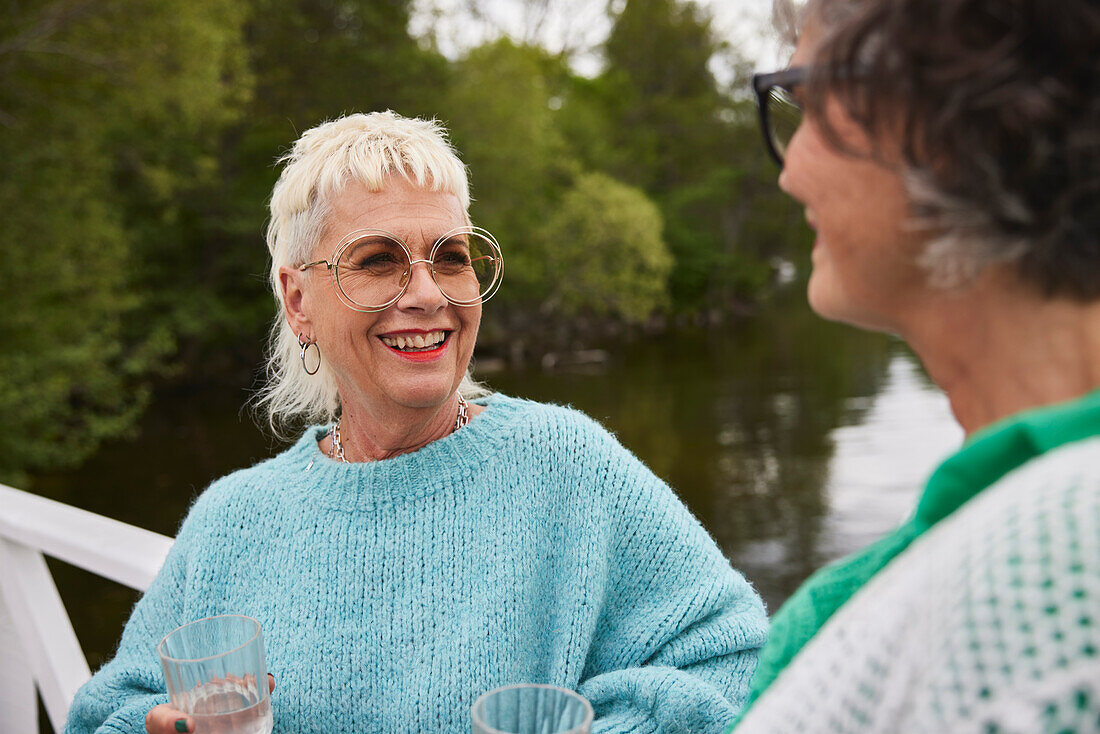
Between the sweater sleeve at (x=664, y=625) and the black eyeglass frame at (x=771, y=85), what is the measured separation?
0.82m

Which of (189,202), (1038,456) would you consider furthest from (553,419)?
(189,202)

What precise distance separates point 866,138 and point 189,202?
18.8 meters

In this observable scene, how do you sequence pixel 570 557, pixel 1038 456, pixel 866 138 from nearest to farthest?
1. pixel 1038 456
2. pixel 866 138
3. pixel 570 557

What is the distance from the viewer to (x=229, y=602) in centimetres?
167

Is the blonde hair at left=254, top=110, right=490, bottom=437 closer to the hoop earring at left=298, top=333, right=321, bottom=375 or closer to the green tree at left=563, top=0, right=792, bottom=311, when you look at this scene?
the hoop earring at left=298, top=333, right=321, bottom=375

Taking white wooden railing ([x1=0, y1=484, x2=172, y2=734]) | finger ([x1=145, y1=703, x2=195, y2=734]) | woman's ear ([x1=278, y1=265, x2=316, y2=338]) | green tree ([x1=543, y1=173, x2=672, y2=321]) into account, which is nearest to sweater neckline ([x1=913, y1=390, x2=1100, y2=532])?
finger ([x1=145, y1=703, x2=195, y2=734])

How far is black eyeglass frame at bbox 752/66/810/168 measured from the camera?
777 millimetres

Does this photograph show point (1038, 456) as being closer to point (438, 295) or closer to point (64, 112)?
point (438, 295)

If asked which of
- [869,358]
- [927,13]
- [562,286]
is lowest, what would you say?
[869,358]

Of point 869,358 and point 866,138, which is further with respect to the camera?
point 869,358

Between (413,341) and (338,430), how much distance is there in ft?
1.14

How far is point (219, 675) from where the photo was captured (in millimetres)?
1223

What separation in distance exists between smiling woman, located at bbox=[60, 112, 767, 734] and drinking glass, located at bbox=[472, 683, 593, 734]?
535 mm

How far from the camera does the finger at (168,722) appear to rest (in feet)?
4.10
